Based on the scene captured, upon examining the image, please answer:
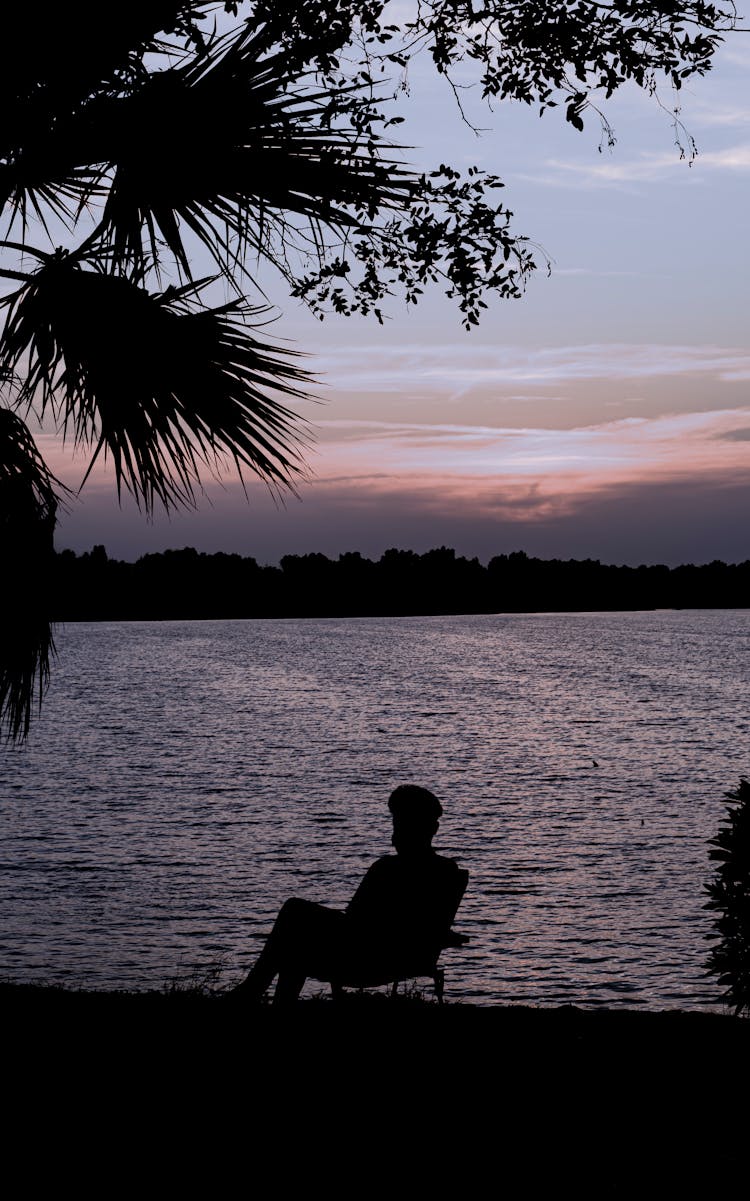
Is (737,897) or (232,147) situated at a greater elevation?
(232,147)

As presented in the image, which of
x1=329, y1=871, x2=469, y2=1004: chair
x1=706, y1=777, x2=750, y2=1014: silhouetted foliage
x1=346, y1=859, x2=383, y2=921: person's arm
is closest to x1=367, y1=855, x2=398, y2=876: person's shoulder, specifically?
x1=346, y1=859, x2=383, y2=921: person's arm

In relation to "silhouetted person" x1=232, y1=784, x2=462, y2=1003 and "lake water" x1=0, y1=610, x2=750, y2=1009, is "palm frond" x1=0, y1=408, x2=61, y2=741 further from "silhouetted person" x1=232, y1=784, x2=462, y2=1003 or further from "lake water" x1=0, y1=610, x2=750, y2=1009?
"lake water" x1=0, y1=610, x2=750, y2=1009

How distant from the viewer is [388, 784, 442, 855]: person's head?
548 centimetres

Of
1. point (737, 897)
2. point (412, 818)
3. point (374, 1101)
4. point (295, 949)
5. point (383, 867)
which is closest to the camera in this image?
point (374, 1101)

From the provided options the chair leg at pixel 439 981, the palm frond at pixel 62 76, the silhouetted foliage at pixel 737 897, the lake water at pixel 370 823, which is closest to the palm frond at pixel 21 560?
the palm frond at pixel 62 76

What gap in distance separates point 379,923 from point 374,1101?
0.84 metres

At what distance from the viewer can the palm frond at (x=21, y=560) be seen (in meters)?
4.60

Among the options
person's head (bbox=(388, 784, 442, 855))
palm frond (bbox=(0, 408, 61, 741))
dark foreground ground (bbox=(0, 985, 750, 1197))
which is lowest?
dark foreground ground (bbox=(0, 985, 750, 1197))

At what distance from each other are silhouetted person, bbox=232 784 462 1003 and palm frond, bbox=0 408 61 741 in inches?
56.4

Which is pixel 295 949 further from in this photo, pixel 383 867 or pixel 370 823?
pixel 370 823

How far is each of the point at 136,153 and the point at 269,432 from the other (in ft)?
4.10

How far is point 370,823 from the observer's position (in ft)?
95.0

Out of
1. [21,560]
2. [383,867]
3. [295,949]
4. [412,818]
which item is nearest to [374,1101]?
[295,949]

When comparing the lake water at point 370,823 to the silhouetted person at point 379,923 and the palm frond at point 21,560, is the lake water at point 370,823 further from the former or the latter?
the palm frond at point 21,560
